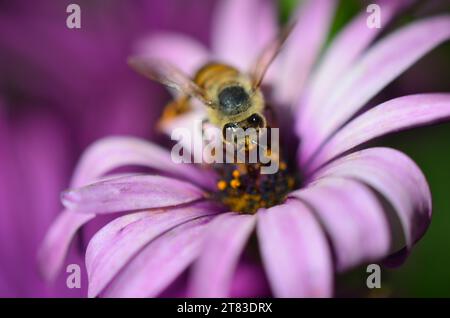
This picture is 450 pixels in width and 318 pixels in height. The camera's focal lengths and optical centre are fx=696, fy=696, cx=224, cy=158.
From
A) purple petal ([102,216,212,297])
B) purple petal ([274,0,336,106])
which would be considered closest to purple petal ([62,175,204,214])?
purple petal ([102,216,212,297])

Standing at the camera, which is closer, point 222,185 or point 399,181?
point 399,181

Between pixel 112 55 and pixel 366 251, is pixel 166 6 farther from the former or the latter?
pixel 366 251

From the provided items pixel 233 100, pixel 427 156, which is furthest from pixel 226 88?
pixel 427 156

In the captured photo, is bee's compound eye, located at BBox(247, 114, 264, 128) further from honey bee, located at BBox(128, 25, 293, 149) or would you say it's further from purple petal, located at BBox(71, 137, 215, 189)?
purple petal, located at BBox(71, 137, 215, 189)

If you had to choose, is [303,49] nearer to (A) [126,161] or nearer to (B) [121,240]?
(A) [126,161]

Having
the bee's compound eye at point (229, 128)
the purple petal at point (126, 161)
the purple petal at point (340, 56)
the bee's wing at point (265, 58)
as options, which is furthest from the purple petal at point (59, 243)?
the purple petal at point (340, 56)

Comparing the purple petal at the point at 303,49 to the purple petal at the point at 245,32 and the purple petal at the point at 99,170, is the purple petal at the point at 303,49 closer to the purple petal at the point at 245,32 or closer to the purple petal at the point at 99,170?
the purple petal at the point at 245,32
